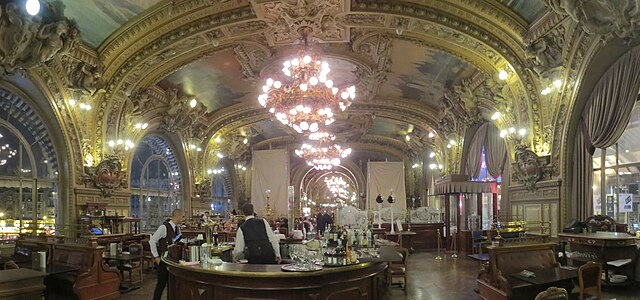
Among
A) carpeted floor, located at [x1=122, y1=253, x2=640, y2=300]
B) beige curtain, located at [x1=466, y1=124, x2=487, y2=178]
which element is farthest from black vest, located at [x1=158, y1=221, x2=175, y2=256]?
beige curtain, located at [x1=466, y1=124, x2=487, y2=178]

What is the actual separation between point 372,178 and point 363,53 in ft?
41.5

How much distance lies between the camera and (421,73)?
14164 mm

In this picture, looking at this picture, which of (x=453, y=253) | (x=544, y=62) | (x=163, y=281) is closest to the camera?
(x=163, y=281)

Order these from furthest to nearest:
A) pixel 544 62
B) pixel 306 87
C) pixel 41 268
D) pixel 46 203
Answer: pixel 46 203 < pixel 306 87 < pixel 544 62 < pixel 41 268

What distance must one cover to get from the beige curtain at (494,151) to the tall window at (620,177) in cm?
449

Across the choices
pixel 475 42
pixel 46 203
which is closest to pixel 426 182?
pixel 475 42

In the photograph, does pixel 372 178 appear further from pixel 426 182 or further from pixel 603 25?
pixel 603 25

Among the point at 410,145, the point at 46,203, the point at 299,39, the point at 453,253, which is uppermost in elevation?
the point at 299,39

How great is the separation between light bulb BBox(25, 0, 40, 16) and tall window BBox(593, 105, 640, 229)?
9973 mm

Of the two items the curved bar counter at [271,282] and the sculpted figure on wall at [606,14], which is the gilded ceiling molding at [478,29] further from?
the curved bar counter at [271,282]

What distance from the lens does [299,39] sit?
1135 centimetres

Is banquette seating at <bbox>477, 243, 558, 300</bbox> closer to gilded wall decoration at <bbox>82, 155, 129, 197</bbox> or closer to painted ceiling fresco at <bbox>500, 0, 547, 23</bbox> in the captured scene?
painted ceiling fresco at <bbox>500, 0, 547, 23</bbox>

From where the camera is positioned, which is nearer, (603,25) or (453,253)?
(603,25)

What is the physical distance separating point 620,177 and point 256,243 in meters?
7.18
